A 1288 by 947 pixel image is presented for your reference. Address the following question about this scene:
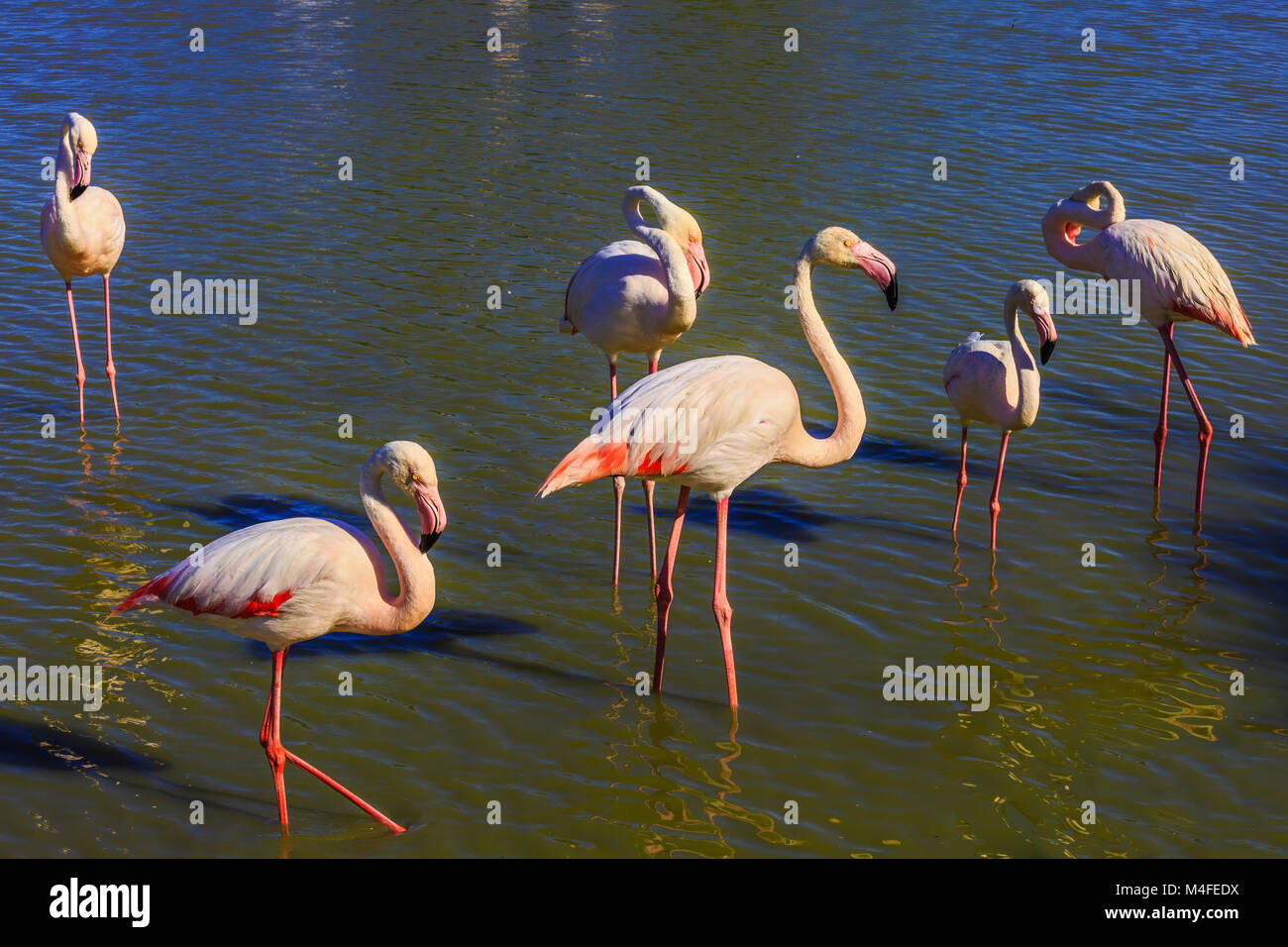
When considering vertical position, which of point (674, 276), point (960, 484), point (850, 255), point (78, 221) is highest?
point (78, 221)

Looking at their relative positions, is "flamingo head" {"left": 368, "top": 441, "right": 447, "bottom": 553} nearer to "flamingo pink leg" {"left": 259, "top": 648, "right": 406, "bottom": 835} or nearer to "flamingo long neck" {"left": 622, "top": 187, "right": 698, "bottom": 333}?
"flamingo pink leg" {"left": 259, "top": 648, "right": 406, "bottom": 835}

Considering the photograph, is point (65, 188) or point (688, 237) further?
point (65, 188)

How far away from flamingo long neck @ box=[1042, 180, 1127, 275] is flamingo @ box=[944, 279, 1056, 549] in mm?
1266

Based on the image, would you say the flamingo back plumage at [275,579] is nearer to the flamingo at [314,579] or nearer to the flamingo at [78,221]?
the flamingo at [314,579]

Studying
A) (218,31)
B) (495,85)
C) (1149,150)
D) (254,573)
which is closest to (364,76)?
(495,85)

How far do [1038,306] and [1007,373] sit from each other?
14.9 inches

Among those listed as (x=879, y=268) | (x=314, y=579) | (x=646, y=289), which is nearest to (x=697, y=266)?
(x=646, y=289)

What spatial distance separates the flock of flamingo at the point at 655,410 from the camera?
4.90 meters

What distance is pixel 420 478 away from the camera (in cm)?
488

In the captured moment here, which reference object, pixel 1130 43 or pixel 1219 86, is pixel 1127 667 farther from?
pixel 1130 43

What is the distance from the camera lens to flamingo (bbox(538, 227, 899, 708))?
18.2 feet

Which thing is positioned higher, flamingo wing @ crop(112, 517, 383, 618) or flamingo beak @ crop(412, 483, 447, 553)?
flamingo beak @ crop(412, 483, 447, 553)

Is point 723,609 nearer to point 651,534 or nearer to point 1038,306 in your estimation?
point 651,534

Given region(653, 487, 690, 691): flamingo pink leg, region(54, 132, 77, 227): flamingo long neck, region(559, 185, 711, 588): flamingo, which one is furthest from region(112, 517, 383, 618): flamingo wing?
region(54, 132, 77, 227): flamingo long neck
